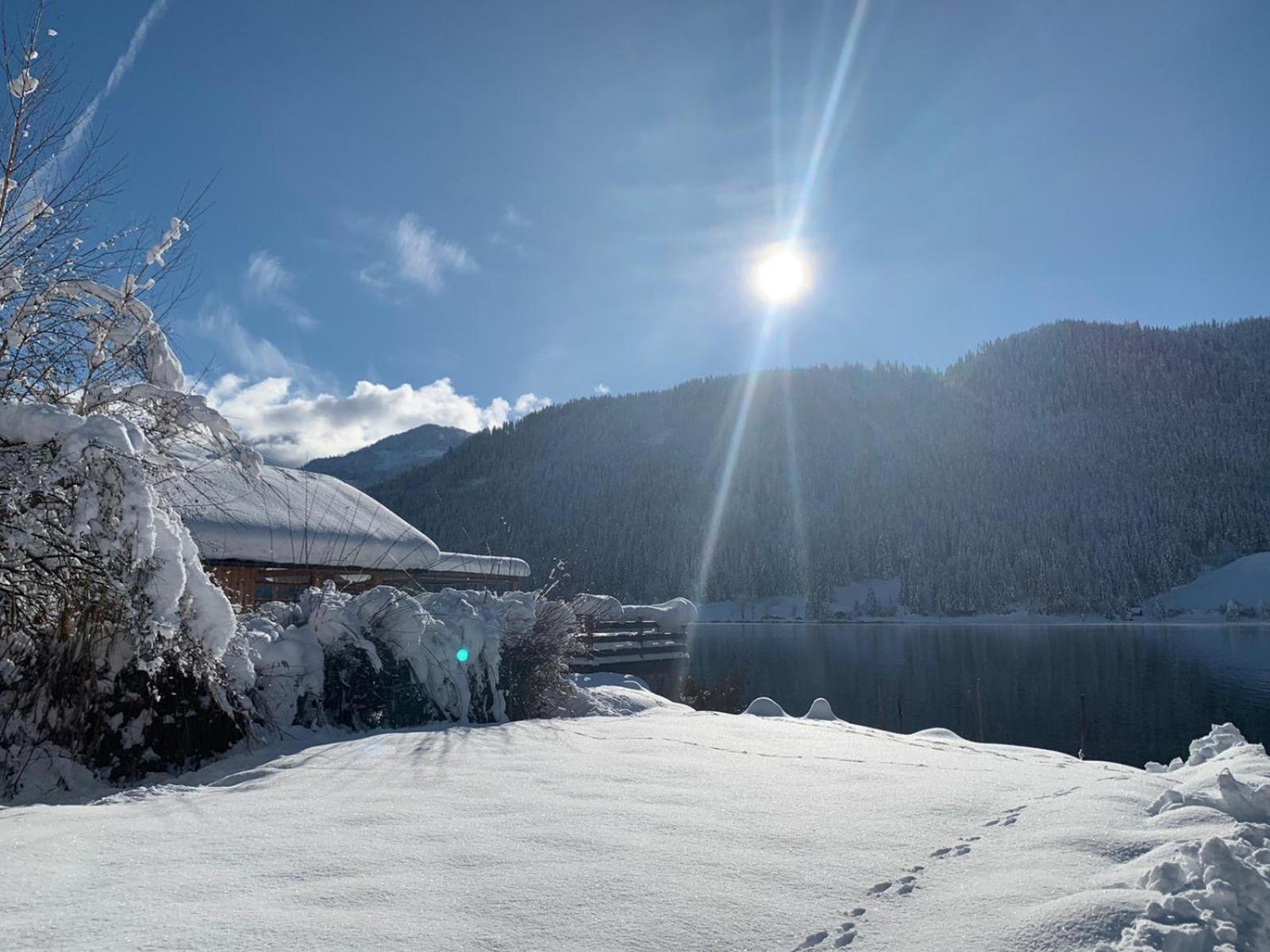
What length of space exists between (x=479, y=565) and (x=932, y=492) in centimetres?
13430

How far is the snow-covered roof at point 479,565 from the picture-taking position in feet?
70.3

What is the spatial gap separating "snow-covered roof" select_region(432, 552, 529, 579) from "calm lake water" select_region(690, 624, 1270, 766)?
393 inches

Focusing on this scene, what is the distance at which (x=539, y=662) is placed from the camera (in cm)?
1000

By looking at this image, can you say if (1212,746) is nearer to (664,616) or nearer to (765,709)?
(765,709)

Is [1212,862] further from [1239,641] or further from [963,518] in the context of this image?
[963,518]

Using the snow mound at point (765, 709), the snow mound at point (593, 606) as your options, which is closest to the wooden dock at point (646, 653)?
the snow mound at point (593, 606)

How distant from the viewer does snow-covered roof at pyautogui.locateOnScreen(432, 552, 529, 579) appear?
70.3 ft

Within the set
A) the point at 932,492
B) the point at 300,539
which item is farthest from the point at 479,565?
the point at 932,492

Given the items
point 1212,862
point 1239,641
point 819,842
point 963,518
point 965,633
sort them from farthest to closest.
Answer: point 963,518, point 965,633, point 1239,641, point 819,842, point 1212,862

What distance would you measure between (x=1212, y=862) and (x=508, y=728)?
6083 millimetres

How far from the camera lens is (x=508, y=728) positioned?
7863 mm

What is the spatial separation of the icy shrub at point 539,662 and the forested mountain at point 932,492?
314ft

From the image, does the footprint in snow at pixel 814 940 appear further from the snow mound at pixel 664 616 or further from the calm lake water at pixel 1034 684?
the calm lake water at pixel 1034 684

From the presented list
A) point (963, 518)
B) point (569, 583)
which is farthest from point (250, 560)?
point (963, 518)
